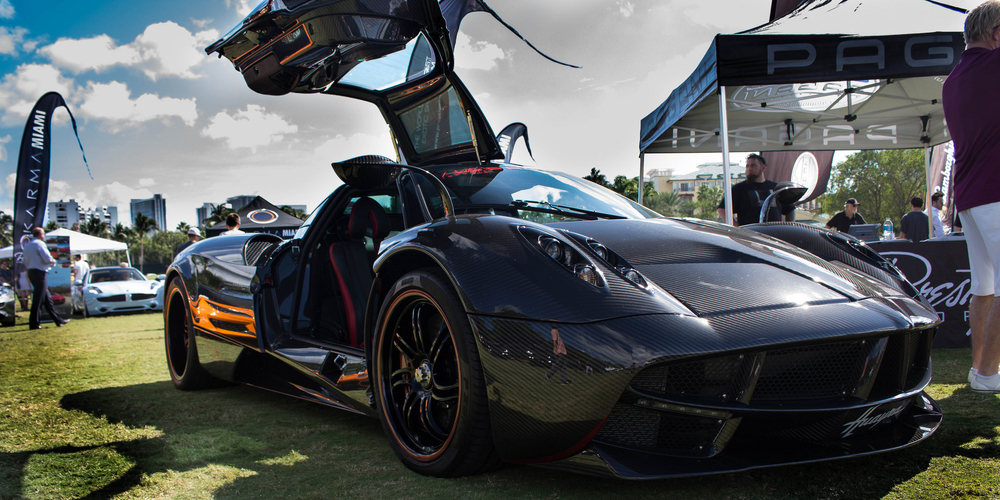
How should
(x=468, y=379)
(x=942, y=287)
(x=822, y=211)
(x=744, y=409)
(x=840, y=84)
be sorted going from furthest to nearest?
(x=822, y=211), (x=840, y=84), (x=942, y=287), (x=468, y=379), (x=744, y=409)

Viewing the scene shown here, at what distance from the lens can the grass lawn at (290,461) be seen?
1727mm

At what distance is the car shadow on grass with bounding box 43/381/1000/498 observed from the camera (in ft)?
5.66

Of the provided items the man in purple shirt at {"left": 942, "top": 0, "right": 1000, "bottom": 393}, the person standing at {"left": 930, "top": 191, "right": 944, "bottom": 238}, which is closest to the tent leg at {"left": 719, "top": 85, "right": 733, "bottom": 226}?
the man in purple shirt at {"left": 942, "top": 0, "right": 1000, "bottom": 393}

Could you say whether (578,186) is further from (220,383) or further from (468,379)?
(220,383)

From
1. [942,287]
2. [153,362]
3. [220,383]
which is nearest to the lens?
[220,383]

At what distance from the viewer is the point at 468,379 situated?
1729 mm

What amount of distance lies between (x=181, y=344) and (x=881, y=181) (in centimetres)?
6485

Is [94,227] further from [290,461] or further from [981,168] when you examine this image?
[981,168]

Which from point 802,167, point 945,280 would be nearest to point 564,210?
point 945,280

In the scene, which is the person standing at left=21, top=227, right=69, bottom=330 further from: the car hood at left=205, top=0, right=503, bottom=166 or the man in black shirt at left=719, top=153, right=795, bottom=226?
the man in black shirt at left=719, top=153, right=795, bottom=226

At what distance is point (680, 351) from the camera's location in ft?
4.78

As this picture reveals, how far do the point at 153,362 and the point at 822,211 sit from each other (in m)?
71.7

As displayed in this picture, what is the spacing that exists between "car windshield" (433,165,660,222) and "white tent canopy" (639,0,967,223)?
377cm

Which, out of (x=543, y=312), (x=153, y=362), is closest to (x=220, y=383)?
(x=153, y=362)
